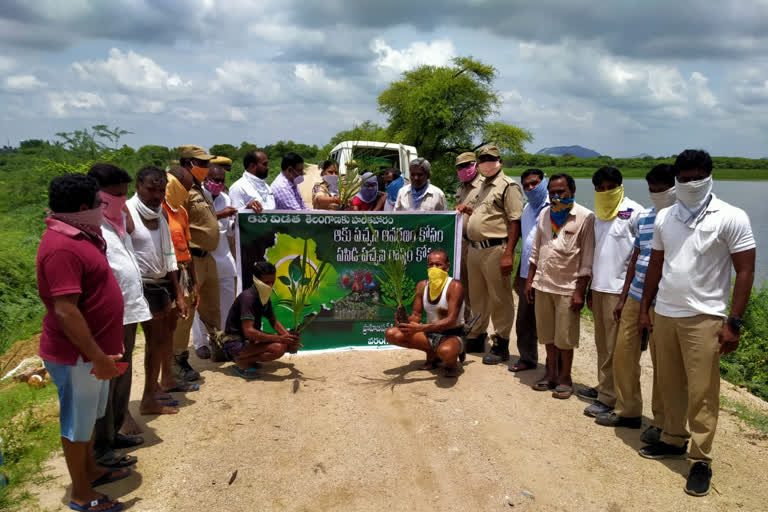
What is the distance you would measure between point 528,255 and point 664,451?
2.06 m

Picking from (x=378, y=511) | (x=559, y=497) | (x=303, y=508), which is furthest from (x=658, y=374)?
(x=303, y=508)

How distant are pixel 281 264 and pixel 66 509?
2866mm

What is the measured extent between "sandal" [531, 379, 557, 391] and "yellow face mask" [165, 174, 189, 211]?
3486 mm

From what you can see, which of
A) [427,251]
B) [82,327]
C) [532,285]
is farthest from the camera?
[427,251]

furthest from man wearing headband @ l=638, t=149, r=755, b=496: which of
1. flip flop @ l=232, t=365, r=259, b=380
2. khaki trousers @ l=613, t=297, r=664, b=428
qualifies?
flip flop @ l=232, t=365, r=259, b=380

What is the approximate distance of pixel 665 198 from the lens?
3.74 m

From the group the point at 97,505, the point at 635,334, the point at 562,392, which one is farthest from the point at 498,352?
the point at 97,505

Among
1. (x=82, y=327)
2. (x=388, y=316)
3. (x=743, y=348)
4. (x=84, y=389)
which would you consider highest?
(x=82, y=327)

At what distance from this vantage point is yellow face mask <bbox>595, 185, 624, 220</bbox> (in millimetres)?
4117

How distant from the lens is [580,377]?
17.2ft

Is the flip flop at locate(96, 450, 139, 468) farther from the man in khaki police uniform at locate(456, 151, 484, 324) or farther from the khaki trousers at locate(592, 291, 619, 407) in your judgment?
the khaki trousers at locate(592, 291, 619, 407)

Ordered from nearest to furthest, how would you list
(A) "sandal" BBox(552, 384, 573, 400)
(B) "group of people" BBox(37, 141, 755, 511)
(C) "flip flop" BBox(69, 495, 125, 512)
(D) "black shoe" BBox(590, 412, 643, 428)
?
(B) "group of people" BBox(37, 141, 755, 511)
(C) "flip flop" BBox(69, 495, 125, 512)
(D) "black shoe" BBox(590, 412, 643, 428)
(A) "sandal" BBox(552, 384, 573, 400)

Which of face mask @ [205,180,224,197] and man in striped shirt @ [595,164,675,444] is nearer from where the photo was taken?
man in striped shirt @ [595,164,675,444]

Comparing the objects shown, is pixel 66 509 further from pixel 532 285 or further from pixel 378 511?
pixel 532 285
